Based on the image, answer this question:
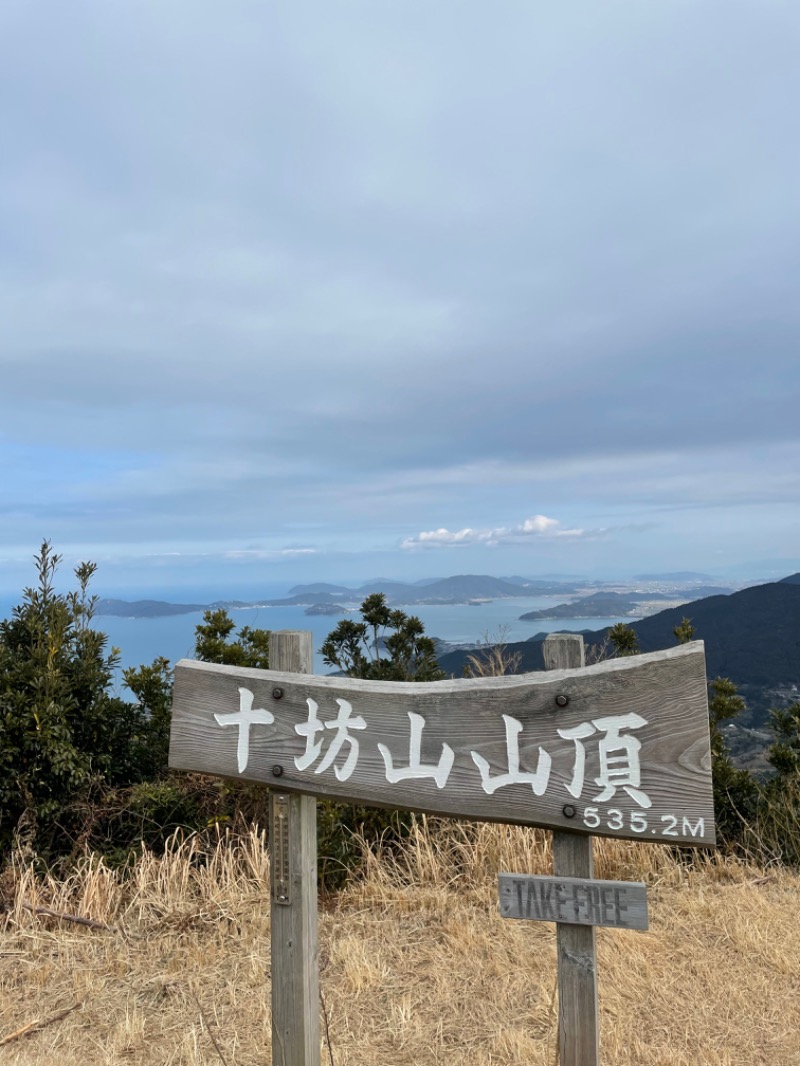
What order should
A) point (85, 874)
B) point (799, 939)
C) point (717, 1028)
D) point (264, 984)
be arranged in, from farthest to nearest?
1. point (85, 874)
2. point (799, 939)
3. point (264, 984)
4. point (717, 1028)

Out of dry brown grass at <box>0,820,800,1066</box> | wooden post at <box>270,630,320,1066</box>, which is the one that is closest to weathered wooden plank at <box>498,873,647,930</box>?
wooden post at <box>270,630,320,1066</box>

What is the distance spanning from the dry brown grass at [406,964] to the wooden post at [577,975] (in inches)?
29.9

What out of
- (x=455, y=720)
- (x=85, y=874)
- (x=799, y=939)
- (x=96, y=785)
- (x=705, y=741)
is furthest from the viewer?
(x=96, y=785)

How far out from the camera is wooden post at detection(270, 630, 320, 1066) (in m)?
2.59

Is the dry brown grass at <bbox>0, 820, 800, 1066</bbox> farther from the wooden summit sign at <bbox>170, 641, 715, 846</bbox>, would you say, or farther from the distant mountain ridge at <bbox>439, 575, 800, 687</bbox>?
the distant mountain ridge at <bbox>439, 575, 800, 687</bbox>

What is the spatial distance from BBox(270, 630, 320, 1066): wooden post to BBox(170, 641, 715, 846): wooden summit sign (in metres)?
0.14

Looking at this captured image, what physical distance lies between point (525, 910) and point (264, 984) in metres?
1.94

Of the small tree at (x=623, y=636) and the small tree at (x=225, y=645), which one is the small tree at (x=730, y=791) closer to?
the small tree at (x=623, y=636)

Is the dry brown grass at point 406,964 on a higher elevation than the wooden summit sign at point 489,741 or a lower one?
lower

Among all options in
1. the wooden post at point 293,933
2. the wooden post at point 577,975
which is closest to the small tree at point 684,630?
the wooden post at point 577,975

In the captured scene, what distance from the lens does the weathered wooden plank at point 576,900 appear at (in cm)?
225

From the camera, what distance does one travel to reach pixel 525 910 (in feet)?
7.72

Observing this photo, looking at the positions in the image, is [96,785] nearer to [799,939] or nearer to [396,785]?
[396,785]

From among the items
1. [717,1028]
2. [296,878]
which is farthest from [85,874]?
[717,1028]
